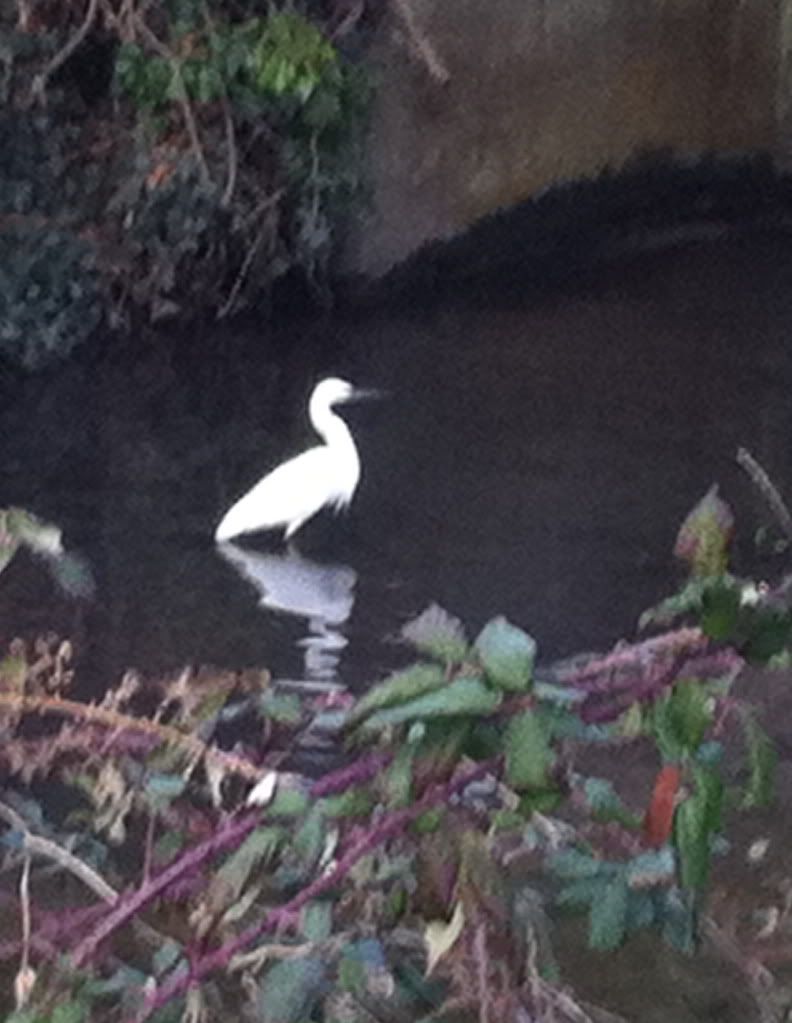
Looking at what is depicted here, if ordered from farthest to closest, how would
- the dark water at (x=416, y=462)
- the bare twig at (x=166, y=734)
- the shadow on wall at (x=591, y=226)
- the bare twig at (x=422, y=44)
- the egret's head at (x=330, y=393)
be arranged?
the shadow on wall at (x=591, y=226)
the bare twig at (x=422, y=44)
the egret's head at (x=330, y=393)
the dark water at (x=416, y=462)
the bare twig at (x=166, y=734)

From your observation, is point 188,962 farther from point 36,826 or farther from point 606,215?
point 606,215

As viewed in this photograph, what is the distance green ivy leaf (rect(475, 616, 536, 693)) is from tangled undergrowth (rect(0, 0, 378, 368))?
16.2 ft

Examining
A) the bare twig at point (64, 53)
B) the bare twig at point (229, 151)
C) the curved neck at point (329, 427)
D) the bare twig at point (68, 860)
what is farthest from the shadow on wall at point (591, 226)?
the bare twig at point (68, 860)

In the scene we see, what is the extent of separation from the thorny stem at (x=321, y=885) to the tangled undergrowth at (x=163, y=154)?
4.86 meters

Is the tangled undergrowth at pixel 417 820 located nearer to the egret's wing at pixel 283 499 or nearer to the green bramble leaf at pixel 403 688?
the green bramble leaf at pixel 403 688

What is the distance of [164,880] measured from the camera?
1.03 metres

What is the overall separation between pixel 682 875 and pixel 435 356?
208 inches

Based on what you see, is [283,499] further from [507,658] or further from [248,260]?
[507,658]

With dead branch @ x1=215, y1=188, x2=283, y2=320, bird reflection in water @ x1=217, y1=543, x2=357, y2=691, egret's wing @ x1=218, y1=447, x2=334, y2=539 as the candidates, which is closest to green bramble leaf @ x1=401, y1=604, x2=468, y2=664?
bird reflection in water @ x1=217, y1=543, x2=357, y2=691

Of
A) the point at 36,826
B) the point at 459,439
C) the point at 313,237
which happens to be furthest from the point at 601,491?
the point at 36,826

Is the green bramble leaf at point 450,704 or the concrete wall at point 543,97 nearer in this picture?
the green bramble leaf at point 450,704

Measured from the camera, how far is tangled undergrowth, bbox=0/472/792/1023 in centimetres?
93

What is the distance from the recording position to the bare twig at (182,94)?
5711mm

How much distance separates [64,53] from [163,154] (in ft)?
1.36
